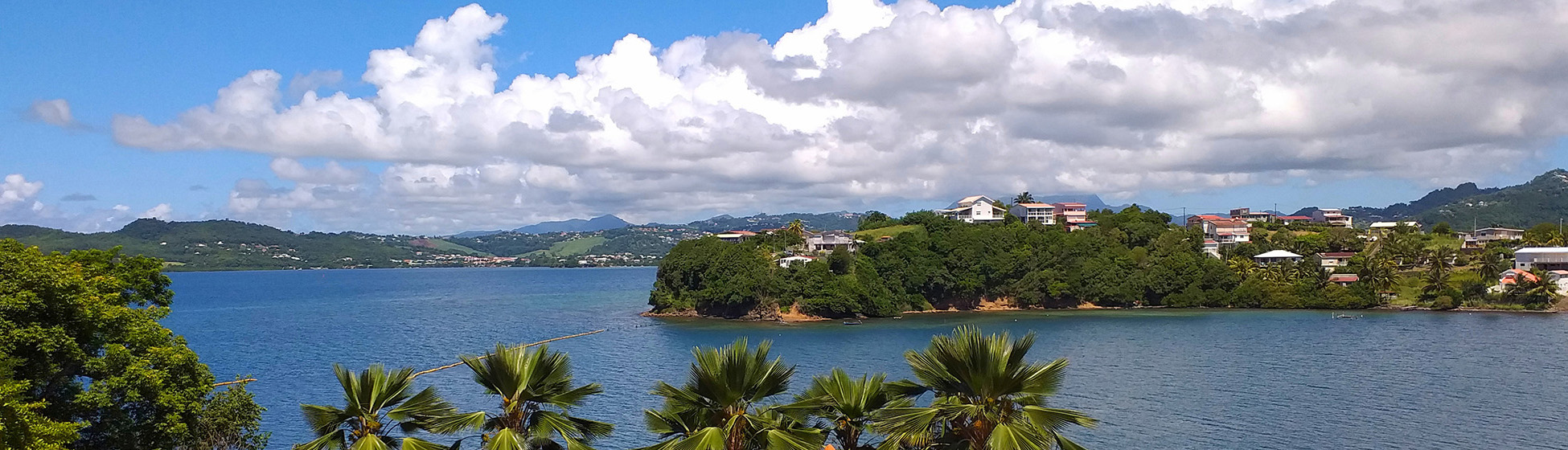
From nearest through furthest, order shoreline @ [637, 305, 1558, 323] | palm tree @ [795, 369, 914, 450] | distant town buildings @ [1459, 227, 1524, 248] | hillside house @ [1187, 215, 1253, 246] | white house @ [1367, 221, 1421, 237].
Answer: palm tree @ [795, 369, 914, 450] → shoreline @ [637, 305, 1558, 323] → distant town buildings @ [1459, 227, 1524, 248] → white house @ [1367, 221, 1421, 237] → hillside house @ [1187, 215, 1253, 246]

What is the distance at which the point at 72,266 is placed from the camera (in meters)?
21.7

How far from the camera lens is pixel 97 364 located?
18578mm

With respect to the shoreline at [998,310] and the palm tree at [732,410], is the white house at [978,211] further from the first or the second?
the palm tree at [732,410]

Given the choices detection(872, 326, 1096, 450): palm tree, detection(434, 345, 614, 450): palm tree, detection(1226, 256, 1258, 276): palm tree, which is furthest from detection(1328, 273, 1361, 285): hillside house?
detection(434, 345, 614, 450): palm tree

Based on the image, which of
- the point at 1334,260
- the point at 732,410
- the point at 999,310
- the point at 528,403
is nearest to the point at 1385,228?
the point at 1334,260

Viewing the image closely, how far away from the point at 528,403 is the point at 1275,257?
107 m

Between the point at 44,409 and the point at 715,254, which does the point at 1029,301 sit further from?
the point at 44,409

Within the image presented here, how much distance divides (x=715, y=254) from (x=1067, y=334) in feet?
105

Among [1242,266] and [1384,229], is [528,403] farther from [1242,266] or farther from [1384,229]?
[1384,229]

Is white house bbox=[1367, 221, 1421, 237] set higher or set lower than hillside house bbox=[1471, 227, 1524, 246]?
higher

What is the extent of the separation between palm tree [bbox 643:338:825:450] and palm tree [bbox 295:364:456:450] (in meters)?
2.51

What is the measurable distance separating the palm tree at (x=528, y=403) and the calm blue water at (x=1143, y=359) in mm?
23097

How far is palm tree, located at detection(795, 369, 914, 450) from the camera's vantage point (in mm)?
11828

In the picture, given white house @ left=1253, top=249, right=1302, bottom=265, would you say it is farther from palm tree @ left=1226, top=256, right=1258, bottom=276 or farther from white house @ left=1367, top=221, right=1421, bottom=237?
white house @ left=1367, top=221, right=1421, bottom=237
